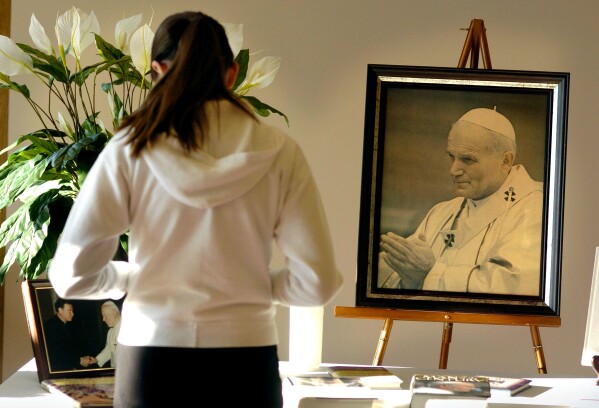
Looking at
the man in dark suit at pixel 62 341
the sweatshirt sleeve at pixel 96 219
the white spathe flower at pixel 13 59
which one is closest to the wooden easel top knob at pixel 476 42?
the white spathe flower at pixel 13 59

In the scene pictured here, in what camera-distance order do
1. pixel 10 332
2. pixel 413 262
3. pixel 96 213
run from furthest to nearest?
pixel 10 332, pixel 413 262, pixel 96 213

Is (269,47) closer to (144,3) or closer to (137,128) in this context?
(144,3)

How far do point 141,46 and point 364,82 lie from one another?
6.10 ft

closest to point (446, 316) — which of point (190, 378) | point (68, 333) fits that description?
point (68, 333)

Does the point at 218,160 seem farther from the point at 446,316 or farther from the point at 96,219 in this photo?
the point at 446,316

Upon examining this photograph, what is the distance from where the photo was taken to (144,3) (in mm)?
4090

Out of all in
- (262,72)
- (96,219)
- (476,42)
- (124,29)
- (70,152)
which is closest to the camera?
(96,219)

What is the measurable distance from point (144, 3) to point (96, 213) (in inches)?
113

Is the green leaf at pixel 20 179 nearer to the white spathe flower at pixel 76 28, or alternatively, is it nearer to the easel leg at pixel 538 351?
the white spathe flower at pixel 76 28

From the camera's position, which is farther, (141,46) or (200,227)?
(141,46)

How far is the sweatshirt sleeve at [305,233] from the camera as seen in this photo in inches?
57.8

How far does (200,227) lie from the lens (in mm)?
1427

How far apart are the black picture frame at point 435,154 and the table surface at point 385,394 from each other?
53 centimetres

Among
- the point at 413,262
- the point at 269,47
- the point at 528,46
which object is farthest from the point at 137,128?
the point at 528,46
